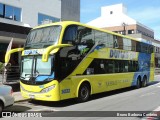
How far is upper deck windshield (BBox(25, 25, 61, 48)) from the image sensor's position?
42.0ft

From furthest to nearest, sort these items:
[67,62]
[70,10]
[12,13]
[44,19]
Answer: [70,10], [44,19], [12,13], [67,62]

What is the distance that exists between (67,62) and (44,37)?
1621 millimetres

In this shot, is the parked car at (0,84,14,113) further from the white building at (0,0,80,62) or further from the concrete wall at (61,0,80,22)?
Answer: the concrete wall at (61,0,80,22)

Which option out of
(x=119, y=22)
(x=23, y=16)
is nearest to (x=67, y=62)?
(x=23, y=16)

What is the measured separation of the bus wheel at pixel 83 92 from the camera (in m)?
13.9

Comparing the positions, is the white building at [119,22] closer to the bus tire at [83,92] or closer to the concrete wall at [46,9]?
the concrete wall at [46,9]

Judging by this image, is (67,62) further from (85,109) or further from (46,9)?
(46,9)

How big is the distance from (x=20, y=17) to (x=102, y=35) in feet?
40.8

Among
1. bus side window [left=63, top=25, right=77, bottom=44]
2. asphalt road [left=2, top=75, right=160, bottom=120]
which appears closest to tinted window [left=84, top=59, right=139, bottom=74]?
bus side window [left=63, top=25, right=77, bottom=44]

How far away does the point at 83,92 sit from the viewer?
14141mm

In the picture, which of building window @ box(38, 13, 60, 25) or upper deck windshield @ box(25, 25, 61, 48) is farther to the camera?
building window @ box(38, 13, 60, 25)

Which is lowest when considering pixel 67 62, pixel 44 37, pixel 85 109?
pixel 85 109

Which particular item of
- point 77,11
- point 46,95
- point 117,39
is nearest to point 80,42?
point 46,95

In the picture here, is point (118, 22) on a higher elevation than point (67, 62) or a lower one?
higher
